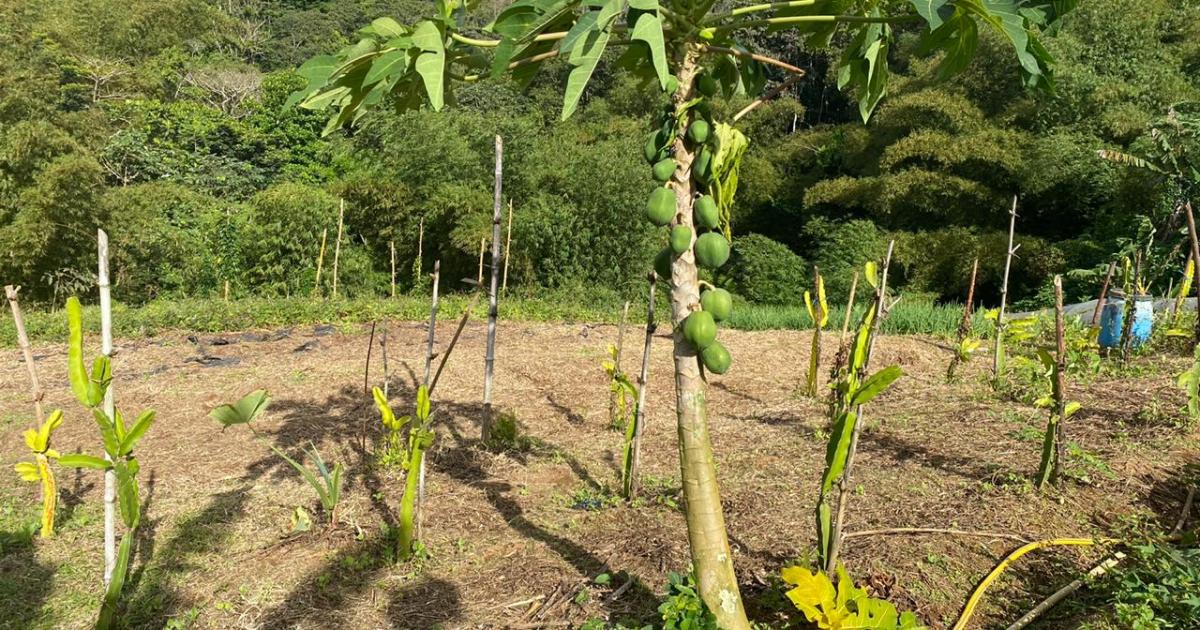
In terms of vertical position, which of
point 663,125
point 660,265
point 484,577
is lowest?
point 484,577

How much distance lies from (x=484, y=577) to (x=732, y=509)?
1.06 meters

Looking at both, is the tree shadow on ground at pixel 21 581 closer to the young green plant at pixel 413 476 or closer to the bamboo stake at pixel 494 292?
the young green plant at pixel 413 476

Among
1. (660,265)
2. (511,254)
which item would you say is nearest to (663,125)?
(660,265)

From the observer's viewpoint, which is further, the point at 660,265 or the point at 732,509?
the point at 732,509

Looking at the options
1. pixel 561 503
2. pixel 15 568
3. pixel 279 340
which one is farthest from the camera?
pixel 279 340

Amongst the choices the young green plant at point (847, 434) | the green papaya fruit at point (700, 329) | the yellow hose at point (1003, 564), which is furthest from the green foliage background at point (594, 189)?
the green papaya fruit at point (700, 329)

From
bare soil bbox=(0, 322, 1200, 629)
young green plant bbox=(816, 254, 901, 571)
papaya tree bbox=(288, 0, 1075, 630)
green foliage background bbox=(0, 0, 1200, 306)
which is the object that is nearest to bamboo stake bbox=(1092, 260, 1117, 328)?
bare soil bbox=(0, 322, 1200, 629)

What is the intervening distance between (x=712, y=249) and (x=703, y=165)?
0.18 metres

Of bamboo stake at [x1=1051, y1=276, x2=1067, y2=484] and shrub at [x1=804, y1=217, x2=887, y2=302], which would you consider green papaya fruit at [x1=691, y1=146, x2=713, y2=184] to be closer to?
bamboo stake at [x1=1051, y1=276, x2=1067, y2=484]

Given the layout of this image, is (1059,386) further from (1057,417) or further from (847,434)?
(847,434)

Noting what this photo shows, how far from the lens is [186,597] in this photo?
8.58 feet

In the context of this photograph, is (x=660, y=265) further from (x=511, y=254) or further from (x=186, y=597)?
(x=511, y=254)

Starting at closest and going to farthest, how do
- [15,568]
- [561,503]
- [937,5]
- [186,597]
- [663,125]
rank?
[937,5]
[663,125]
[186,597]
[15,568]
[561,503]

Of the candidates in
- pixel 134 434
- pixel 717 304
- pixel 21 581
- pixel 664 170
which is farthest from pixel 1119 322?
pixel 21 581
